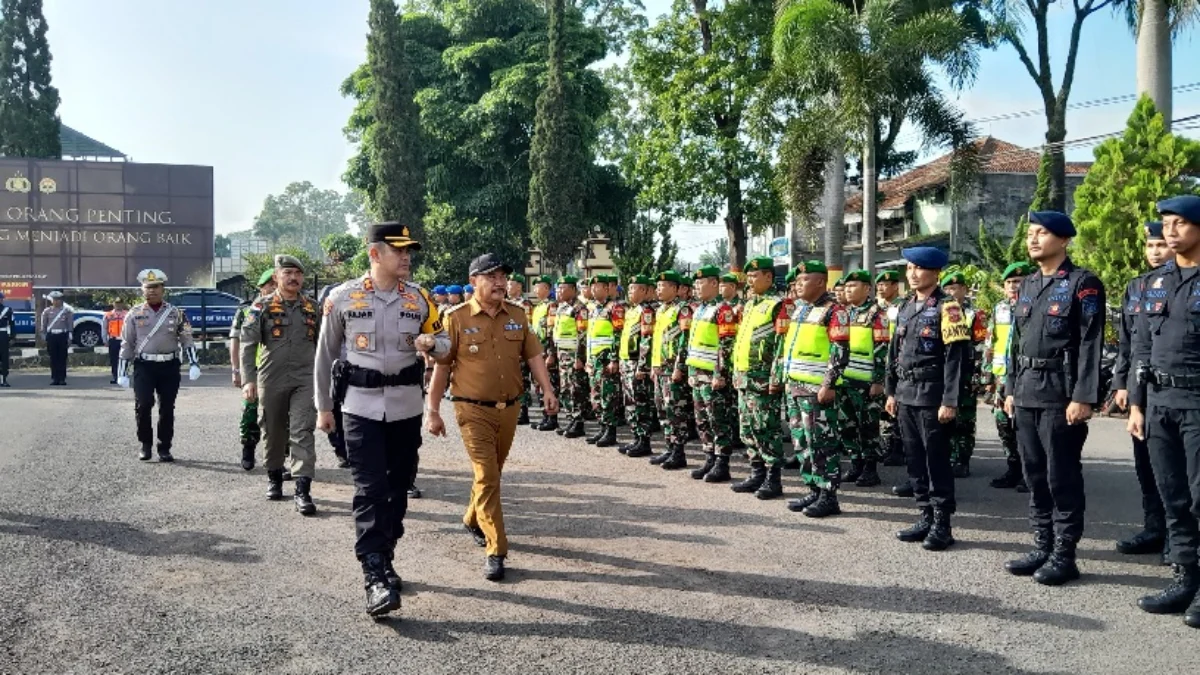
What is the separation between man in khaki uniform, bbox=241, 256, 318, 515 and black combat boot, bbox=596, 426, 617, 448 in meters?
3.76

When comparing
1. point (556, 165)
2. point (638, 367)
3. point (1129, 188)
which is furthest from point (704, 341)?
point (556, 165)

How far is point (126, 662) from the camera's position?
4020 millimetres

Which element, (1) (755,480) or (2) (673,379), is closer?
(1) (755,480)

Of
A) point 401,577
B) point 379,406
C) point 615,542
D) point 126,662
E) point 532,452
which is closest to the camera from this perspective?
point 126,662

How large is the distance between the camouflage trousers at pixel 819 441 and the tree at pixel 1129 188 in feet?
27.0

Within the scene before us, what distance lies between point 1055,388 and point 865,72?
13.9m

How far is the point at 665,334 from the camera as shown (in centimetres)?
891

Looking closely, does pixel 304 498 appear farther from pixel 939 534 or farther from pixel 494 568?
pixel 939 534

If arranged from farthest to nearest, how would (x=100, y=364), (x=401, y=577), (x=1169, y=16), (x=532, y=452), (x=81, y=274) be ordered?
(x=81, y=274)
(x=100, y=364)
(x=1169, y=16)
(x=532, y=452)
(x=401, y=577)

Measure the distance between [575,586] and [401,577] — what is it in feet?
3.35

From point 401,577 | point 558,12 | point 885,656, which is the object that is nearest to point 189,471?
point 401,577

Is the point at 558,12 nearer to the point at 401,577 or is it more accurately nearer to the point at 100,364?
the point at 100,364

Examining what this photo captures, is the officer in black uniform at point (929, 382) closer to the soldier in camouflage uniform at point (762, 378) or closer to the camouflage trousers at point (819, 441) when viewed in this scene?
the camouflage trousers at point (819, 441)

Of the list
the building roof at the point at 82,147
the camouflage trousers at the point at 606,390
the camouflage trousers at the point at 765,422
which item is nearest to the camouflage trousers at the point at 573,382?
the camouflage trousers at the point at 606,390
